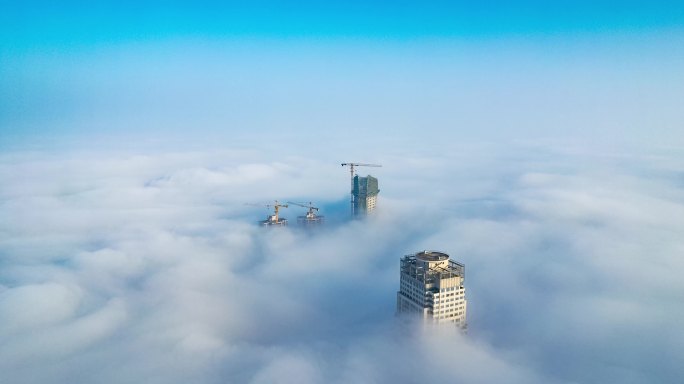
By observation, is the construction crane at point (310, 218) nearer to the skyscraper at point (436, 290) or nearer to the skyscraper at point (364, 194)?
the skyscraper at point (364, 194)

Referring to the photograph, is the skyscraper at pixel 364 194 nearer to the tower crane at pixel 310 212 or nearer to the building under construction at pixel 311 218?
the building under construction at pixel 311 218

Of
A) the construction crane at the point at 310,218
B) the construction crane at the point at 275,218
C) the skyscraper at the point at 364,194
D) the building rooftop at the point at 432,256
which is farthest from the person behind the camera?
the construction crane at the point at 310,218

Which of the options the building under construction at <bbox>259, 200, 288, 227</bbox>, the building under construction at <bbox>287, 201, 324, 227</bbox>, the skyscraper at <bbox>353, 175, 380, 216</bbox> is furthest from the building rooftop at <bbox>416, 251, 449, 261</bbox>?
the building under construction at <bbox>259, 200, 288, 227</bbox>

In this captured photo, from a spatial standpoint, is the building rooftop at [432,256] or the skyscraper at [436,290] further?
the building rooftop at [432,256]

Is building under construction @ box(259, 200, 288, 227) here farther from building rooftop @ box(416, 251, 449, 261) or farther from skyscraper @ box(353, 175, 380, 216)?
building rooftop @ box(416, 251, 449, 261)

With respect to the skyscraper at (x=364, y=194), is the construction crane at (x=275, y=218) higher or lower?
lower

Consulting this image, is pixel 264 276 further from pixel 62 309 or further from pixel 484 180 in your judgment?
pixel 484 180

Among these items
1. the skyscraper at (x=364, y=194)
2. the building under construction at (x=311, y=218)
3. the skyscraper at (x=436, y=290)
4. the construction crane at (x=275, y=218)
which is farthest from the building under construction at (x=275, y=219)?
the skyscraper at (x=436, y=290)

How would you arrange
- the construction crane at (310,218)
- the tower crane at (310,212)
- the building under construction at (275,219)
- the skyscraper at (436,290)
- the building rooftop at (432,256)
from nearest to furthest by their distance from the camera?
the skyscraper at (436,290)
the building rooftop at (432,256)
the building under construction at (275,219)
the construction crane at (310,218)
the tower crane at (310,212)
